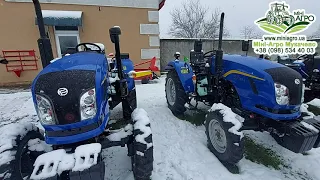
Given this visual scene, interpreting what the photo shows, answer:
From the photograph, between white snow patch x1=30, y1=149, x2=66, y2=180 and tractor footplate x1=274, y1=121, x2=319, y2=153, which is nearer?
white snow patch x1=30, y1=149, x2=66, y2=180

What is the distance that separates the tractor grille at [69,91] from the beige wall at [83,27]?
7347 millimetres

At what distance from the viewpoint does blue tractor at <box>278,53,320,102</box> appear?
188 inches

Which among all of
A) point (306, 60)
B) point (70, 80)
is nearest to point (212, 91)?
point (70, 80)

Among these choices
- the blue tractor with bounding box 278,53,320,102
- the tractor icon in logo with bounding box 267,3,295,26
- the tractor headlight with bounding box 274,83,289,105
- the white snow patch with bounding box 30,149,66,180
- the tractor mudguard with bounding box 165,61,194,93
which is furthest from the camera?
the tractor icon in logo with bounding box 267,3,295,26

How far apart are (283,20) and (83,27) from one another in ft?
29.1

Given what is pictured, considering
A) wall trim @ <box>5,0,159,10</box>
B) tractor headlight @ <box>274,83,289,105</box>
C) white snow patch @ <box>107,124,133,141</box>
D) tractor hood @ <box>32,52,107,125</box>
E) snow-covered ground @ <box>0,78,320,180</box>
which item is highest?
wall trim @ <box>5,0,159,10</box>

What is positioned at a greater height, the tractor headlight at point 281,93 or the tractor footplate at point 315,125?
Result: the tractor headlight at point 281,93

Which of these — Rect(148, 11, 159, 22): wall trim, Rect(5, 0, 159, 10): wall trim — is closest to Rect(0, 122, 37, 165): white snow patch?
Rect(5, 0, 159, 10): wall trim

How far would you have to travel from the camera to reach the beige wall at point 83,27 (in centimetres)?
791

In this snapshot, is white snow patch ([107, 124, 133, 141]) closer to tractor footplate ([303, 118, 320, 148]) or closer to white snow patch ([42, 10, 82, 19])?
tractor footplate ([303, 118, 320, 148])

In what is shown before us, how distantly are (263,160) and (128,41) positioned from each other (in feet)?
25.2

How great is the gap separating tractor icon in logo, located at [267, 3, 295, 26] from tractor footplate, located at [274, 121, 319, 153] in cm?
824

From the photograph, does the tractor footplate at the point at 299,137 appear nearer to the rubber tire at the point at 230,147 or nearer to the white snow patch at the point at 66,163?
the rubber tire at the point at 230,147

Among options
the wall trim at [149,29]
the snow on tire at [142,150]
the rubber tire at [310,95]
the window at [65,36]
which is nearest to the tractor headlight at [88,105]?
the snow on tire at [142,150]
